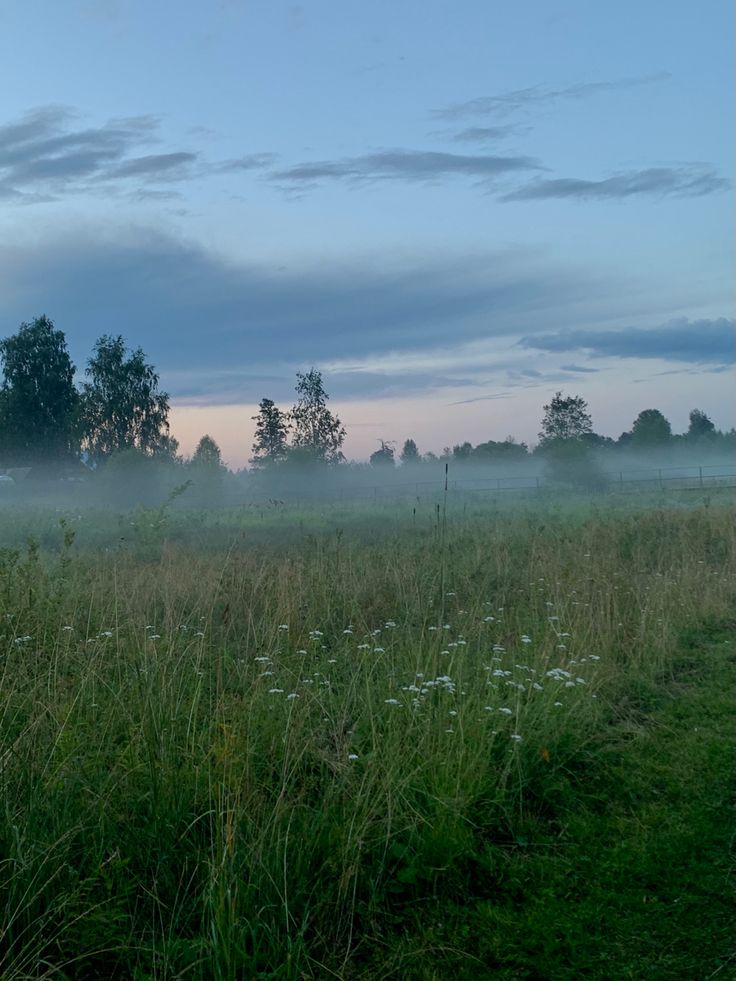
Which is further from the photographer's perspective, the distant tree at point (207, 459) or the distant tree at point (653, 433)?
the distant tree at point (653, 433)

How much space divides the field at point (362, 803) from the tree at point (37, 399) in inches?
2150

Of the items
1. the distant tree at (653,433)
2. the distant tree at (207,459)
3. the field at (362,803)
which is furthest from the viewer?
the distant tree at (653,433)

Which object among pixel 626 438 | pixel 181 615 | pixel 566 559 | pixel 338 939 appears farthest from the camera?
pixel 626 438

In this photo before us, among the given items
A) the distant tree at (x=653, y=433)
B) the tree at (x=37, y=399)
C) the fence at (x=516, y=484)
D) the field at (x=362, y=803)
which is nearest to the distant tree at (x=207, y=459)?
the fence at (x=516, y=484)

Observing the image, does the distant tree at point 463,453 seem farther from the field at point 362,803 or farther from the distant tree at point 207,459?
the field at point 362,803

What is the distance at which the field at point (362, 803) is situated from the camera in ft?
11.0

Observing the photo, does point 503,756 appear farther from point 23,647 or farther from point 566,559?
point 566,559

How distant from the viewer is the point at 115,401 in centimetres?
5938

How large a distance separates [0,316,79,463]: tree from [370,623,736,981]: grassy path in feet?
188

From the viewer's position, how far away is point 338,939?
136 inches

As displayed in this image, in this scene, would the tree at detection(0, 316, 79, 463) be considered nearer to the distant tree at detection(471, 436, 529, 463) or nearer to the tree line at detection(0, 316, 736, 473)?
the tree line at detection(0, 316, 736, 473)

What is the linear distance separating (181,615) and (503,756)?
3270 mm

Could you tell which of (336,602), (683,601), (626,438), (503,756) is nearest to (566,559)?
(683,601)

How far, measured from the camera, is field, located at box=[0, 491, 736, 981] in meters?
3.35
